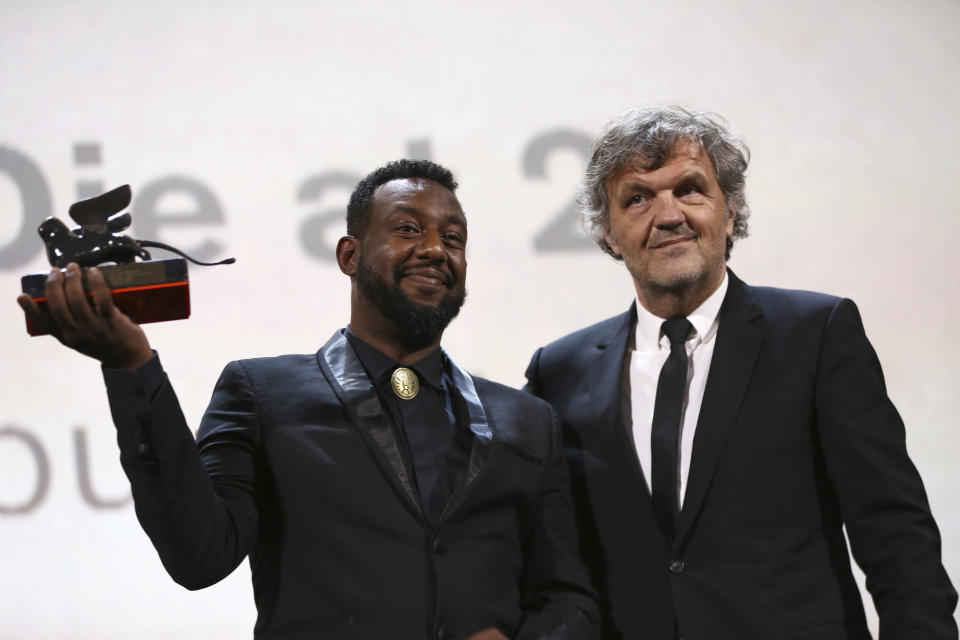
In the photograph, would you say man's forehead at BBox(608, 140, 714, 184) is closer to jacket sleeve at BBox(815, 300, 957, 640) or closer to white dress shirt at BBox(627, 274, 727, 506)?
white dress shirt at BBox(627, 274, 727, 506)

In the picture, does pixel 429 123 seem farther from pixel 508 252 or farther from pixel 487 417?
pixel 487 417

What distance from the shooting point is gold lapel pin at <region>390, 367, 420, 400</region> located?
6.17 ft

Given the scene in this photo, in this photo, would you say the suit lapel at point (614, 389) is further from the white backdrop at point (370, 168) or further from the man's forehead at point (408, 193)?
the white backdrop at point (370, 168)

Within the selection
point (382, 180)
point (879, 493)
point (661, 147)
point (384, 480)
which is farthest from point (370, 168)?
point (879, 493)

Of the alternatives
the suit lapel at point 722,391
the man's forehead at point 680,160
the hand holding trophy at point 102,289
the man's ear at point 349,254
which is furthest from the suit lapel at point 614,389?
the hand holding trophy at point 102,289

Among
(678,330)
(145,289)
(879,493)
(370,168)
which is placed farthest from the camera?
(370,168)

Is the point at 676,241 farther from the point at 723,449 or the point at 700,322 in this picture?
the point at 723,449

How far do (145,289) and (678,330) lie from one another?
1155 mm

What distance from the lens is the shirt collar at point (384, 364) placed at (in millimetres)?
A: 1899

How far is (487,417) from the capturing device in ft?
6.39

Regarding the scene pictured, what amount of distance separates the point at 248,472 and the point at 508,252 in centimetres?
179

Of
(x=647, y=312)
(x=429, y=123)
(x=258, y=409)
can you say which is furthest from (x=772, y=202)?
(x=258, y=409)

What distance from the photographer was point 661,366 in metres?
2.09

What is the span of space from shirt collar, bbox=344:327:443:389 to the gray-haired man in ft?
1.21
